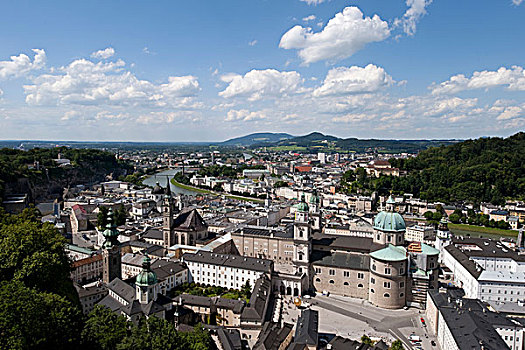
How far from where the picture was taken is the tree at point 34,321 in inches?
446

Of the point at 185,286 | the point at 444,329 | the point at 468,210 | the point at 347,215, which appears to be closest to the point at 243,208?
the point at 347,215

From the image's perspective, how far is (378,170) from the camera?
8756cm

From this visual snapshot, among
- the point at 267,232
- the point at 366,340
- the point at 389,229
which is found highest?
the point at 389,229

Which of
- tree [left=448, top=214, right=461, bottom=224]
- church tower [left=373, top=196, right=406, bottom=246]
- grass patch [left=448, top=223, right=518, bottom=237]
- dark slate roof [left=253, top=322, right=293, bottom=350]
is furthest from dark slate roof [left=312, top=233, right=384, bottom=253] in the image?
tree [left=448, top=214, right=461, bottom=224]

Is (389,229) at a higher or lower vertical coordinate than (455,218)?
Result: higher

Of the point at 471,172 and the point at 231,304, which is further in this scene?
the point at 471,172

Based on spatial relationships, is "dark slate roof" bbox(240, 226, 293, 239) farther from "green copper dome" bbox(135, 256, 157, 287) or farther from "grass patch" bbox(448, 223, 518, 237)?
"grass patch" bbox(448, 223, 518, 237)

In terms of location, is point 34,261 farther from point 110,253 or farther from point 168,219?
point 168,219

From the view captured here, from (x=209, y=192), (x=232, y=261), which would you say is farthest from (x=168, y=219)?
(x=209, y=192)

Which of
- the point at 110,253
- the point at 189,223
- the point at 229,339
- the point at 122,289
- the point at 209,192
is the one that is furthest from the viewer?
the point at 209,192

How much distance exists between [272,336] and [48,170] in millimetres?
→ 66722

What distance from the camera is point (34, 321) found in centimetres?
1182

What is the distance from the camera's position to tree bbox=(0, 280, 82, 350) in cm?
1132

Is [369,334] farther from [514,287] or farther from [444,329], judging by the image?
[514,287]
